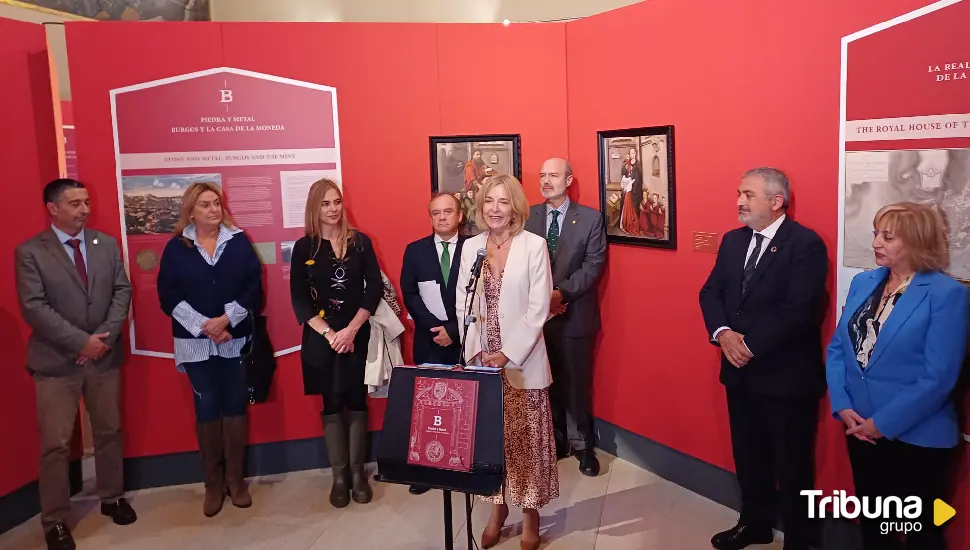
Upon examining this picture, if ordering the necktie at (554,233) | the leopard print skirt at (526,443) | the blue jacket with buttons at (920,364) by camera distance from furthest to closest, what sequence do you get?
1. the necktie at (554,233)
2. the leopard print skirt at (526,443)
3. the blue jacket with buttons at (920,364)

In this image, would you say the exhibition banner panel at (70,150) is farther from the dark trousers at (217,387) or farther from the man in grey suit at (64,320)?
the dark trousers at (217,387)

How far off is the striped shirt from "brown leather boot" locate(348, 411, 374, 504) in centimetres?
88

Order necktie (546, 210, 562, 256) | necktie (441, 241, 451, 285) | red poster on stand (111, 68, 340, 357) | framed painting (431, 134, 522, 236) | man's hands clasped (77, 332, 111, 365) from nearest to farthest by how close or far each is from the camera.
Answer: man's hands clasped (77, 332, 111, 365) < necktie (441, 241, 451, 285) < red poster on stand (111, 68, 340, 357) < necktie (546, 210, 562, 256) < framed painting (431, 134, 522, 236)

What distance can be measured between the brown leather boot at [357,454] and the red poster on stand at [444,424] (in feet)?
5.71

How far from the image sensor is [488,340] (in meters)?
3.78

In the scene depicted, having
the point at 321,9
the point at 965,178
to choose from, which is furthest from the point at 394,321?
the point at 321,9

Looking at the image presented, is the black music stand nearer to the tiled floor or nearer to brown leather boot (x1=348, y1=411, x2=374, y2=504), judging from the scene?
the tiled floor

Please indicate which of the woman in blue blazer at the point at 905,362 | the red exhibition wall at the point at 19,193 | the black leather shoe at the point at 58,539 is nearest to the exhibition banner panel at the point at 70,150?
the red exhibition wall at the point at 19,193

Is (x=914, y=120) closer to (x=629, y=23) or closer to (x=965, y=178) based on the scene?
(x=965, y=178)

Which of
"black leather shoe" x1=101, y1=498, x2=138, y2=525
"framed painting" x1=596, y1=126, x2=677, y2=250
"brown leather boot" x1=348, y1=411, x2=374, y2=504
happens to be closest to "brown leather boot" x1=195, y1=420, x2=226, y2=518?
"black leather shoe" x1=101, y1=498, x2=138, y2=525

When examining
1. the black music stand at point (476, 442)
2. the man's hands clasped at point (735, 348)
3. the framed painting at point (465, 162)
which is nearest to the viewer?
the black music stand at point (476, 442)

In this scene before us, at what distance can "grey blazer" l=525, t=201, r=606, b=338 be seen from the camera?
494cm

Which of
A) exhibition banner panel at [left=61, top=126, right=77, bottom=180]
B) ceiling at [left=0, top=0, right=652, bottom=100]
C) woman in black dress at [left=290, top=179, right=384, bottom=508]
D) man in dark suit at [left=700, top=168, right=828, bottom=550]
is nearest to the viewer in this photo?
man in dark suit at [left=700, top=168, right=828, bottom=550]

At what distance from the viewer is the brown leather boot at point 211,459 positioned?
4707 millimetres
